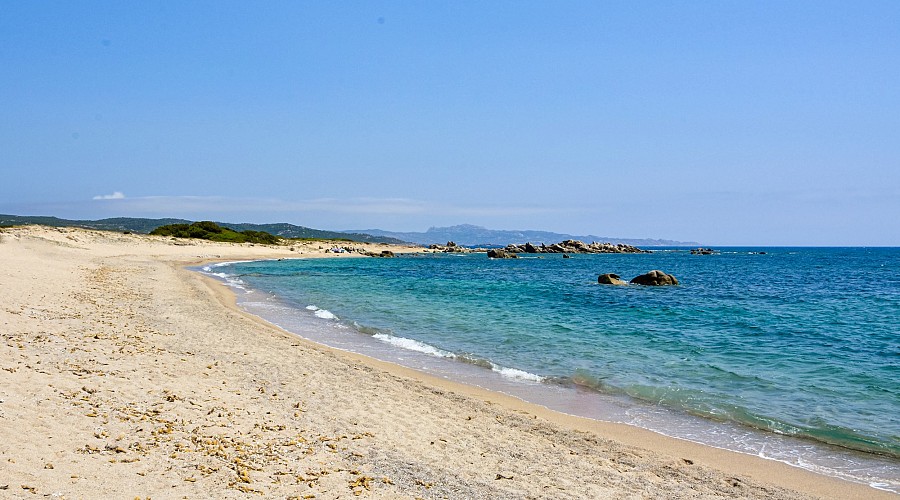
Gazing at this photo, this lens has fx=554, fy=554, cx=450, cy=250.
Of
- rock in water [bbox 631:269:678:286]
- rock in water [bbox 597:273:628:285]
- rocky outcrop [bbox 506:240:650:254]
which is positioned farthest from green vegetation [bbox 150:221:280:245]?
rock in water [bbox 631:269:678:286]

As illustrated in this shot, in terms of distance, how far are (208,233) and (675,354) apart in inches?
3938

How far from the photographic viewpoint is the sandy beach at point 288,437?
244 inches

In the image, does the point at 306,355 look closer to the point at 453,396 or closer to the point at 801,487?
the point at 453,396

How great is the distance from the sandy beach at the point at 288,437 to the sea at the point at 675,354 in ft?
4.03

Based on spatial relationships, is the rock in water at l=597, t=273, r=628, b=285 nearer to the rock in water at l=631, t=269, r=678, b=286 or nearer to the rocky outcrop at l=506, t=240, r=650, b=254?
the rock in water at l=631, t=269, r=678, b=286

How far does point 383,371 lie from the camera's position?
13344 mm

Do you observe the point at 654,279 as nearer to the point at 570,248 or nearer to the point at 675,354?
the point at 675,354

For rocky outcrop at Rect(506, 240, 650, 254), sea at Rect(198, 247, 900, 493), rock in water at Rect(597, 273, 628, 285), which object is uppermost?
rocky outcrop at Rect(506, 240, 650, 254)

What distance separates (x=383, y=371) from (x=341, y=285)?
1092 inches

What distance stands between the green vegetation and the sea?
71.1 m

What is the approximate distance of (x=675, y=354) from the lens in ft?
55.3

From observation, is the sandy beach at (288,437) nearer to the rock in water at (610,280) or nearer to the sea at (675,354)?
the sea at (675,354)

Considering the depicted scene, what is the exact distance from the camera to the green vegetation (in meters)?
97.1

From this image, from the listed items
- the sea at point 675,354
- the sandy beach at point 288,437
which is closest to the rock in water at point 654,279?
the sea at point 675,354
